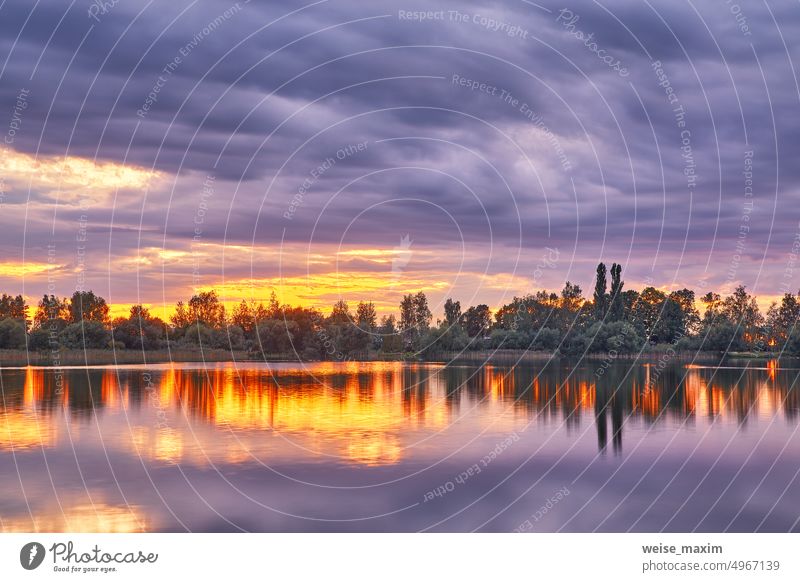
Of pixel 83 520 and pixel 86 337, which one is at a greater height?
pixel 86 337

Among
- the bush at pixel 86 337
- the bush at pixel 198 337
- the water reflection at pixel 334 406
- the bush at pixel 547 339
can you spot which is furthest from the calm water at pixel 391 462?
the bush at pixel 547 339

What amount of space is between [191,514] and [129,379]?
67292mm

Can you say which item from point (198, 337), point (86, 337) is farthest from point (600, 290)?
point (86, 337)

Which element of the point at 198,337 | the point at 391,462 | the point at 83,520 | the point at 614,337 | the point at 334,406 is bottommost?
the point at 391,462

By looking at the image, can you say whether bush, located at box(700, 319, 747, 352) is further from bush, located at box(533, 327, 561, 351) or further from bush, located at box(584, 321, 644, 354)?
bush, located at box(533, 327, 561, 351)

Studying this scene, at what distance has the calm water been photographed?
1146 inches

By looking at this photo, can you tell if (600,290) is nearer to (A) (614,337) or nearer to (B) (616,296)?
(B) (616,296)

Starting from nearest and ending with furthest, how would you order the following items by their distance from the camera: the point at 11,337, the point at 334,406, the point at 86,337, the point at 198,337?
1. the point at 334,406
2. the point at 11,337
3. the point at 86,337
4. the point at 198,337

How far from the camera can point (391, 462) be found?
38031 mm

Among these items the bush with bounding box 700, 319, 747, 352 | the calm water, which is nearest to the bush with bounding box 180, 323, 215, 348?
the calm water

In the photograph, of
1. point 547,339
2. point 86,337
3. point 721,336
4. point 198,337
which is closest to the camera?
point 86,337

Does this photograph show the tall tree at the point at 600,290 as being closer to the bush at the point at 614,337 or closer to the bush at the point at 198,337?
the bush at the point at 614,337
